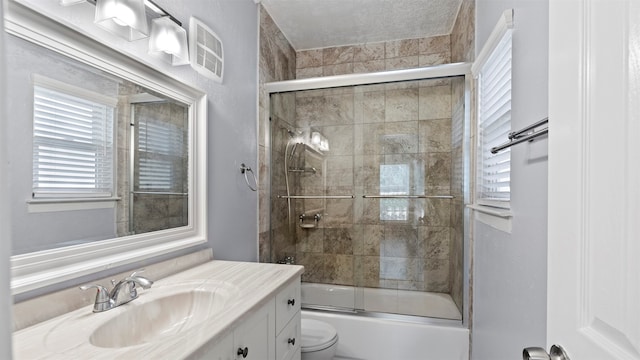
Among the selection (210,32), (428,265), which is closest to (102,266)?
(210,32)

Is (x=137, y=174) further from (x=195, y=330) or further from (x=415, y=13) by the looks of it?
(x=415, y=13)

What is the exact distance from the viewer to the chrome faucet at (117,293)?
1003 mm

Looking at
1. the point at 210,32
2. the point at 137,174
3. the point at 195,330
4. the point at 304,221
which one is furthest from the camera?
the point at 304,221

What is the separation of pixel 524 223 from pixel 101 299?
4.90 ft

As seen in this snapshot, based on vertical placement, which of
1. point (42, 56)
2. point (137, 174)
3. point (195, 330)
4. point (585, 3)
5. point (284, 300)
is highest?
point (42, 56)

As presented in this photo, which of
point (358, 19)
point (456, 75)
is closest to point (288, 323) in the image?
point (456, 75)

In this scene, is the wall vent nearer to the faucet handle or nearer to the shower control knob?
the faucet handle

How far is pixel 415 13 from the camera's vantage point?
2.49 metres

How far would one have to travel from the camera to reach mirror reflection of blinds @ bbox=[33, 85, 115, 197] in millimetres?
947

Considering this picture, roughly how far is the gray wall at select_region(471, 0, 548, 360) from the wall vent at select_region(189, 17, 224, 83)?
1.47m

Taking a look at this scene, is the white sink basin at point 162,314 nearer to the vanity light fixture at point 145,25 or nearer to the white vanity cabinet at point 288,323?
the white vanity cabinet at point 288,323

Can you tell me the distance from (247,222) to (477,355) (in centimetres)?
169

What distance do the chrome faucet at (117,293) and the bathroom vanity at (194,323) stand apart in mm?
25

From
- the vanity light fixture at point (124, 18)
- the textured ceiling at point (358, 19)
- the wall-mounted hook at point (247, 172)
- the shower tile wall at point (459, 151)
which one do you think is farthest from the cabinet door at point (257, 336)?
the textured ceiling at point (358, 19)
